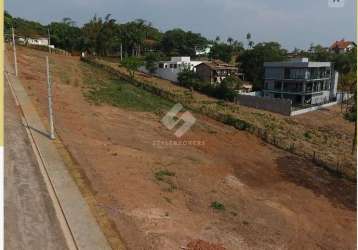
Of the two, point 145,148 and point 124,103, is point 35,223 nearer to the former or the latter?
point 145,148

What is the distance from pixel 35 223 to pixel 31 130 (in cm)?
1166

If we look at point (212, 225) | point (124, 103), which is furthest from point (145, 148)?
point (124, 103)

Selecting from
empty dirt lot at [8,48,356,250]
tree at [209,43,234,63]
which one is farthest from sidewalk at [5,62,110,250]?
tree at [209,43,234,63]

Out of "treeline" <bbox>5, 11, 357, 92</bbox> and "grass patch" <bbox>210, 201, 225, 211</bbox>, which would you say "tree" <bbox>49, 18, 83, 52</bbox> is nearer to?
"treeline" <bbox>5, 11, 357, 92</bbox>

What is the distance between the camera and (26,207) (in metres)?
13.8

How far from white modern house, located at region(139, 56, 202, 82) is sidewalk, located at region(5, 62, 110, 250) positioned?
51449mm

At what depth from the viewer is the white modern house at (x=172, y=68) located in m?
73.5

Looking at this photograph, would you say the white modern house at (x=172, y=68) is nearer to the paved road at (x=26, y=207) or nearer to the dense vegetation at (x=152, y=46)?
the dense vegetation at (x=152, y=46)

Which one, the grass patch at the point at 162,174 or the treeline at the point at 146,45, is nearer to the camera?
the grass patch at the point at 162,174

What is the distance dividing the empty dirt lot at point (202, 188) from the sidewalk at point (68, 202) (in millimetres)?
756

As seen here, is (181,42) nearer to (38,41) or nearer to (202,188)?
(38,41)

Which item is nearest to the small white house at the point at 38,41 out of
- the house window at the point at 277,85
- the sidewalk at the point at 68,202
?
the house window at the point at 277,85

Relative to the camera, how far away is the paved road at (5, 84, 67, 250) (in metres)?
11.9

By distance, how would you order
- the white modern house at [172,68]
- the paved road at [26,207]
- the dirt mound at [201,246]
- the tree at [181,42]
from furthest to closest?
the tree at [181,42] < the white modern house at [172,68] < the dirt mound at [201,246] < the paved road at [26,207]
